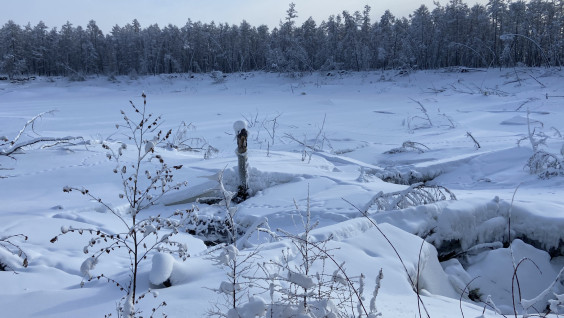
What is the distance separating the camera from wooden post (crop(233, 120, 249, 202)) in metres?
5.36

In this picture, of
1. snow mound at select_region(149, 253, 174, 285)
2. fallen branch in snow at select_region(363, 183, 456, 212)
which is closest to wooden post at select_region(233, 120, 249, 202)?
fallen branch in snow at select_region(363, 183, 456, 212)

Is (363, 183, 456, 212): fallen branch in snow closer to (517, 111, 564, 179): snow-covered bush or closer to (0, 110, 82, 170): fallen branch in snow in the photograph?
(517, 111, 564, 179): snow-covered bush

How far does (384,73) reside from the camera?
1208 inches

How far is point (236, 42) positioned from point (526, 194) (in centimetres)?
4089

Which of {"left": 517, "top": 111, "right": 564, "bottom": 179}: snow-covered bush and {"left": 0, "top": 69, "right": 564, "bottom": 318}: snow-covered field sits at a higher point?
{"left": 517, "top": 111, "right": 564, "bottom": 179}: snow-covered bush

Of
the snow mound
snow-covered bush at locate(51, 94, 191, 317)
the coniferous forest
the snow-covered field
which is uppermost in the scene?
the coniferous forest

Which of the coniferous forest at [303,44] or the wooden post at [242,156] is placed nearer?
the wooden post at [242,156]

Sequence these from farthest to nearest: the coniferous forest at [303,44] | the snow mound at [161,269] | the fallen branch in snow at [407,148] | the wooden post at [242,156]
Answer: the coniferous forest at [303,44] → the fallen branch in snow at [407,148] → the wooden post at [242,156] → the snow mound at [161,269]

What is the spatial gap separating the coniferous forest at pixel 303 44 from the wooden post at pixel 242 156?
2815cm

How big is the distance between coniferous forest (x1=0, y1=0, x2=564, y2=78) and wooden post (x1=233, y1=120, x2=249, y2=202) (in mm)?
28155

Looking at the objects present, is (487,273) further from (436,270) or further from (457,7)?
(457,7)

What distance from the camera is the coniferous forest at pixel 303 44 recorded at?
32.6 meters

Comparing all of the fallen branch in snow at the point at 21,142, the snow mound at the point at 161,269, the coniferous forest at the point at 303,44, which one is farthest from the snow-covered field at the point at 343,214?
the coniferous forest at the point at 303,44

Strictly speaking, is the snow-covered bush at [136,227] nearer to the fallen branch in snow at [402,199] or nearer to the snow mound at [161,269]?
the snow mound at [161,269]
